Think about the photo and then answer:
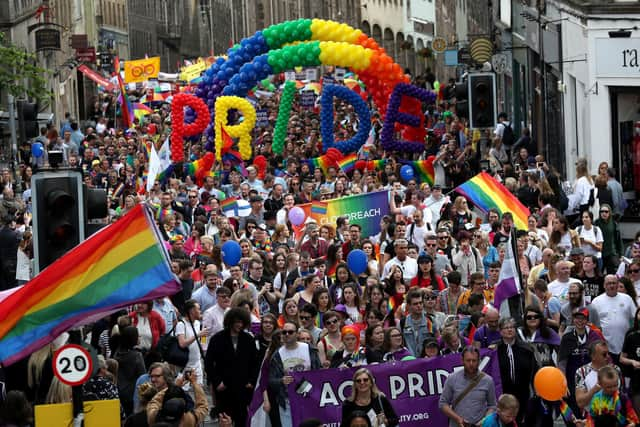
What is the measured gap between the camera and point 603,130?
32.2 metres

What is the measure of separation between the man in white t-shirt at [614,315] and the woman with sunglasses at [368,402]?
3.71m

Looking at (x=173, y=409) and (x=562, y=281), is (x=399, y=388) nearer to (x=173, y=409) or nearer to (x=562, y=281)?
(x=173, y=409)

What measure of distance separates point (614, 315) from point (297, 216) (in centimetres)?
810

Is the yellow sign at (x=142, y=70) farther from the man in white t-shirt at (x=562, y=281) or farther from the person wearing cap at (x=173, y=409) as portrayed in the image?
the person wearing cap at (x=173, y=409)

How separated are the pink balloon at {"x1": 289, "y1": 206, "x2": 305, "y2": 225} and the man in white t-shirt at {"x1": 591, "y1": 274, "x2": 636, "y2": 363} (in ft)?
26.2

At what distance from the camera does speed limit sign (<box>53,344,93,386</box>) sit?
1287 cm

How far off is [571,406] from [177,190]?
14132mm

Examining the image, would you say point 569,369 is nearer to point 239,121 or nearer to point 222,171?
point 222,171

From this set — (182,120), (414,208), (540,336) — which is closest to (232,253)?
(414,208)

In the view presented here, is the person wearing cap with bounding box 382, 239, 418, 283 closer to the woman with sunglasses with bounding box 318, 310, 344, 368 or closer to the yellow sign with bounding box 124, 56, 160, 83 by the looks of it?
the woman with sunglasses with bounding box 318, 310, 344, 368

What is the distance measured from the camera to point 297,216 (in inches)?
972

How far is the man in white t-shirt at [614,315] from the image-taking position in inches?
675

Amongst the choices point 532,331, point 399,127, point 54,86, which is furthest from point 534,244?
point 54,86

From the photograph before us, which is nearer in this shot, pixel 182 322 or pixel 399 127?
pixel 182 322
